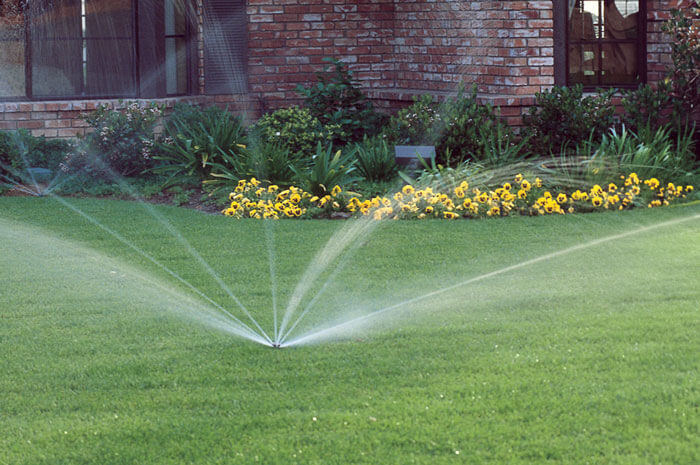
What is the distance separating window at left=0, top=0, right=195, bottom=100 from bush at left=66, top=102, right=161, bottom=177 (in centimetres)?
105

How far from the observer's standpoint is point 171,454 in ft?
12.0

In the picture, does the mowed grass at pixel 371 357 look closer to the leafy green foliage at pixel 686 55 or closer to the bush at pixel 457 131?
the bush at pixel 457 131

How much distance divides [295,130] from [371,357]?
6563mm

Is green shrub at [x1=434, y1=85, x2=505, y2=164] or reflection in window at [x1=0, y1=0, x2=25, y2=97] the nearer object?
green shrub at [x1=434, y1=85, x2=505, y2=164]

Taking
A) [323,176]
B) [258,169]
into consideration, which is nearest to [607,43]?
[323,176]

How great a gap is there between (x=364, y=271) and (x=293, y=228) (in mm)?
1648

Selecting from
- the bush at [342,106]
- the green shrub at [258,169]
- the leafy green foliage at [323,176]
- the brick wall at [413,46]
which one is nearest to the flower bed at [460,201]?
the leafy green foliage at [323,176]

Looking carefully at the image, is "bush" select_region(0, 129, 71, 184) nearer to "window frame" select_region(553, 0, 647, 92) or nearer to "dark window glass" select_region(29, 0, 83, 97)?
"dark window glass" select_region(29, 0, 83, 97)

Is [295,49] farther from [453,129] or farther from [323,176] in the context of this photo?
[323,176]

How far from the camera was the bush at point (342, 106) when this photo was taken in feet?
37.6

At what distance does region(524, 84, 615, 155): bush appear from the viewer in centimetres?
1018

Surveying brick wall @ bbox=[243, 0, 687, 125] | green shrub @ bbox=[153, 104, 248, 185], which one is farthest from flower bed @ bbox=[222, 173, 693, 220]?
brick wall @ bbox=[243, 0, 687, 125]

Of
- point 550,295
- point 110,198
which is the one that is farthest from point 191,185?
point 550,295

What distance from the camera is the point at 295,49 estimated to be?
12344 millimetres
